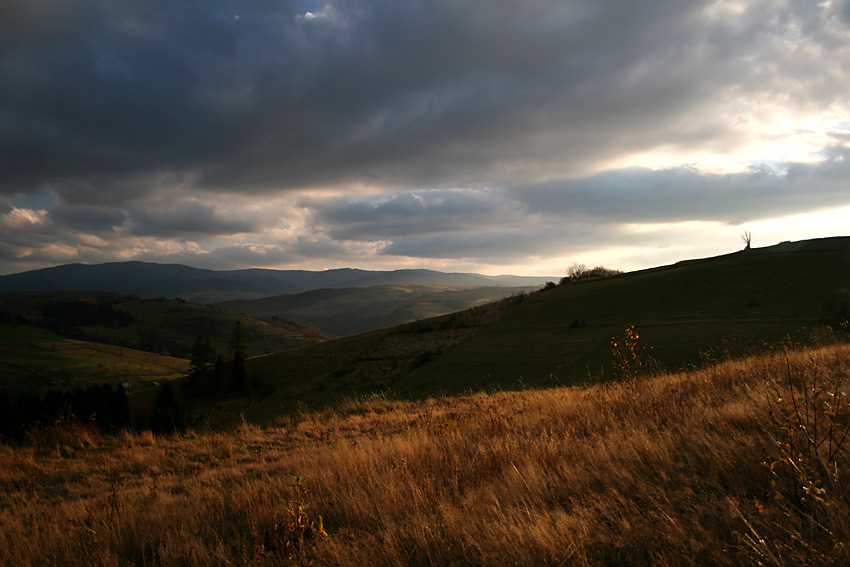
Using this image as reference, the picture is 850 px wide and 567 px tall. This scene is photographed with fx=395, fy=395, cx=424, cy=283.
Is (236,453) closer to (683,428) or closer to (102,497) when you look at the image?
(102,497)

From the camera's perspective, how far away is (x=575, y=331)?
34.9 meters

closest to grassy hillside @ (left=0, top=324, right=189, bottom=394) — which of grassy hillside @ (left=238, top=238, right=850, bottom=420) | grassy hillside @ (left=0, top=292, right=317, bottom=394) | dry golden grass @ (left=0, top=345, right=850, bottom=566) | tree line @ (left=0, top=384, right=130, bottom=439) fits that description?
grassy hillside @ (left=0, top=292, right=317, bottom=394)

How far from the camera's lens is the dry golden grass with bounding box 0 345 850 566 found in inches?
106

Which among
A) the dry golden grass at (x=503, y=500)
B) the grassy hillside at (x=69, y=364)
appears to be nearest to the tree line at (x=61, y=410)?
the dry golden grass at (x=503, y=500)

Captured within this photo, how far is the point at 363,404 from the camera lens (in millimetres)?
14070

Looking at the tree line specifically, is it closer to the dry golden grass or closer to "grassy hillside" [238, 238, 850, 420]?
the dry golden grass

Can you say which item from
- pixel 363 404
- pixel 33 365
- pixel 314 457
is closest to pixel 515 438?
pixel 314 457

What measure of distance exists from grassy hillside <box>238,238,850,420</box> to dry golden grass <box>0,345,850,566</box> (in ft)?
47.4

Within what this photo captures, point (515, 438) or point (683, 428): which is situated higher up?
point (683, 428)

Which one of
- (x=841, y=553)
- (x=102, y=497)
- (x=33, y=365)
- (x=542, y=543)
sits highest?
(x=841, y=553)

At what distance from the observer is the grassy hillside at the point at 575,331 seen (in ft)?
81.1

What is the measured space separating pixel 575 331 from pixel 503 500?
1325 inches

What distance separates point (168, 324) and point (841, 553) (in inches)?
9194

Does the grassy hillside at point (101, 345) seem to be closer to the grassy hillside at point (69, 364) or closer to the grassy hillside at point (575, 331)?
the grassy hillside at point (69, 364)
